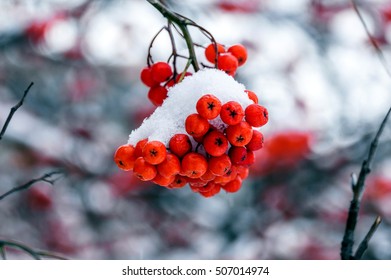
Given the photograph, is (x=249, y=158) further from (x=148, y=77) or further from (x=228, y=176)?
(x=148, y=77)

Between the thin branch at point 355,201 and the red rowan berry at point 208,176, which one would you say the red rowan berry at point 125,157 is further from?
the thin branch at point 355,201

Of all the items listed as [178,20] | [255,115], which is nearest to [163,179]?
[255,115]

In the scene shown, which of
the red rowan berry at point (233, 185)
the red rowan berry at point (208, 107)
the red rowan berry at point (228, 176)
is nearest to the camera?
the red rowan berry at point (208, 107)

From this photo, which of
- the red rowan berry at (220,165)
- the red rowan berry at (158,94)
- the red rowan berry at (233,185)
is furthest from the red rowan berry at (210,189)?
the red rowan berry at (158,94)
